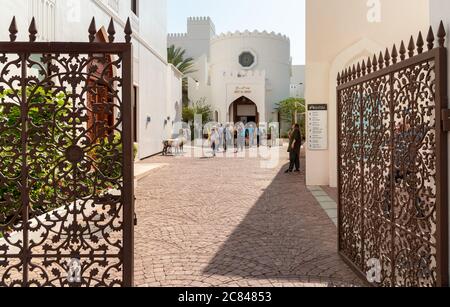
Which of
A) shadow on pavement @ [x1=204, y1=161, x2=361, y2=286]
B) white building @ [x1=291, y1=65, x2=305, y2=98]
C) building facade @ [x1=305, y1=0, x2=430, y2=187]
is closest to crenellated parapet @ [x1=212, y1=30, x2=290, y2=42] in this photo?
white building @ [x1=291, y1=65, x2=305, y2=98]

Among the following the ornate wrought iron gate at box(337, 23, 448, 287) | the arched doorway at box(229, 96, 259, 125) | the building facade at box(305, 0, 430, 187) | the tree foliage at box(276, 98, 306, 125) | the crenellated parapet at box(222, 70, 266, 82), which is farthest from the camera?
the arched doorway at box(229, 96, 259, 125)

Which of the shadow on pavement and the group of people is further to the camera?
the group of people

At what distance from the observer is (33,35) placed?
305 centimetres

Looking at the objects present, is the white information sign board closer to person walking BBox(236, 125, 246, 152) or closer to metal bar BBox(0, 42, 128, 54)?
metal bar BBox(0, 42, 128, 54)

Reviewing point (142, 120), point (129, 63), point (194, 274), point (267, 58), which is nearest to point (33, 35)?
point (129, 63)

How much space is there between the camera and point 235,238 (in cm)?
535

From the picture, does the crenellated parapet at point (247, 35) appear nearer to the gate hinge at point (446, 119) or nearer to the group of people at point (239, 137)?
→ the group of people at point (239, 137)

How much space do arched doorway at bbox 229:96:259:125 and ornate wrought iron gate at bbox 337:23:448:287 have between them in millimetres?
30292

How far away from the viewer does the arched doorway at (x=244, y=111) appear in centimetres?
3469

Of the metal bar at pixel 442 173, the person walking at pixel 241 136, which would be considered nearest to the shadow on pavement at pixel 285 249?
the metal bar at pixel 442 173

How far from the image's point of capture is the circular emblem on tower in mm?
35750

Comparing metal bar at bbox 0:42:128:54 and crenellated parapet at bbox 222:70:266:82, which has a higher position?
crenellated parapet at bbox 222:70:266:82

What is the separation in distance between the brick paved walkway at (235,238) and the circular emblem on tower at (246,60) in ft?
89.3

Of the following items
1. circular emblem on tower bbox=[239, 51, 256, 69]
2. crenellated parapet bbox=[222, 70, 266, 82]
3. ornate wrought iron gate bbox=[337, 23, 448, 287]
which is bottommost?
ornate wrought iron gate bbox=[337, 23, 448, 287]
